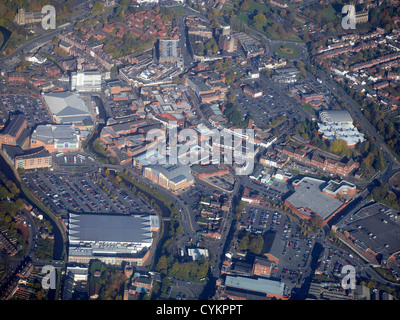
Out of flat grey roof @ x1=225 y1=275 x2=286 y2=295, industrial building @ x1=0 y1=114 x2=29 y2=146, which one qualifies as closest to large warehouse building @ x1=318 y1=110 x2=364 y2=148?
flat grey roof @ x1=225 y1=275 x2=286 y2=295

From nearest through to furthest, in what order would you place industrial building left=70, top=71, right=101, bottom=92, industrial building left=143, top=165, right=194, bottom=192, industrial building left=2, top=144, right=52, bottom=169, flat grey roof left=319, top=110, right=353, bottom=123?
1. industrial building left=143, top=165, right=194, bottom=192
2. industrial building left=2, top=144, right=52, bottom=169
3. flat grey roof left=319, top=110, right=353, bottom=123
4. industrial building left=70, top=71, right=101, bottom=92

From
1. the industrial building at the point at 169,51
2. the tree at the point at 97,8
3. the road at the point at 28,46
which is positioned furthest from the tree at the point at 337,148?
the tree at the point at 97,8

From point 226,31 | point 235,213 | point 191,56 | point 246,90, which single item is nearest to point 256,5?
point 226,31

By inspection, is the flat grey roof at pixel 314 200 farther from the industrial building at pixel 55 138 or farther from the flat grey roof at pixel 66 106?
the flat grey roof at pixel 66 106

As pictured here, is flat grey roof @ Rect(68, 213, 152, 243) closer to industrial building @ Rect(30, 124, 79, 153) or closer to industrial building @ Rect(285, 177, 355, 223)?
industrial building @ Rect(30, 124, 79, 153)

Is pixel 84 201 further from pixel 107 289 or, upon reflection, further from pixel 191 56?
pixel 191 56
